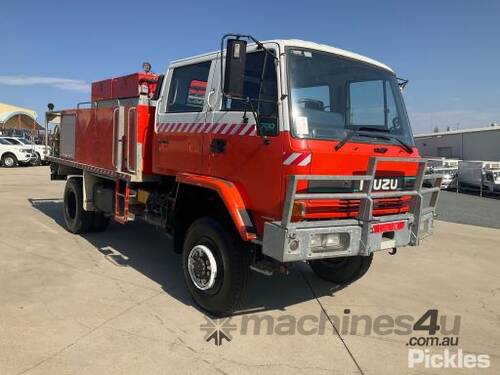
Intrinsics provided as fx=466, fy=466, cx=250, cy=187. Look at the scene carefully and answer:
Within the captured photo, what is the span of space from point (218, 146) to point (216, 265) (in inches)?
45.7

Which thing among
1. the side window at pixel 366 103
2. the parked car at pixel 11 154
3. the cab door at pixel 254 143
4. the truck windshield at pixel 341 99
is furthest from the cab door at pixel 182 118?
the parked car at pixel 11 154

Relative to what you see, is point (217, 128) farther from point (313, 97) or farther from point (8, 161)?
point (8, 161)

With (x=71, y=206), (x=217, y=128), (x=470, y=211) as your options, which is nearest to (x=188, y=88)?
(x=217, y=128)

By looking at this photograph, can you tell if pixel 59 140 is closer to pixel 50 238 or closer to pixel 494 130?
pixel 50 238

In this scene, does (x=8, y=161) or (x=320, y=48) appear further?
(x=8, y=161)

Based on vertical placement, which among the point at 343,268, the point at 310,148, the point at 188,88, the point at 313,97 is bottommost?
the point at 343,268

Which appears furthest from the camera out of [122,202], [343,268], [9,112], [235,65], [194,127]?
[9,112]

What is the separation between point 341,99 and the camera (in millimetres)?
4492

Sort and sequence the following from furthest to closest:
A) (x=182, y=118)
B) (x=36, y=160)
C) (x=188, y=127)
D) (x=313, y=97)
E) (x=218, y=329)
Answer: (x=36, y=160) < (x=182, y=118) < (x=188, y=127) < (x=218, y=329) < (x=313, y=97)

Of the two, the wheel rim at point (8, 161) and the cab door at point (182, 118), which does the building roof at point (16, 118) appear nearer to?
the wheel rim at point (8, 161)

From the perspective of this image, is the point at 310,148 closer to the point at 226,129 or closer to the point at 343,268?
the point at 226,129

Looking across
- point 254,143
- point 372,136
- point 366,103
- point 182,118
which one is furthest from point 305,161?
point 182,118

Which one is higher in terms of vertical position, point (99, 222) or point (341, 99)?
point (341, 99)

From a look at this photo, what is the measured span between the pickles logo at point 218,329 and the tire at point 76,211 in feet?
13.6
